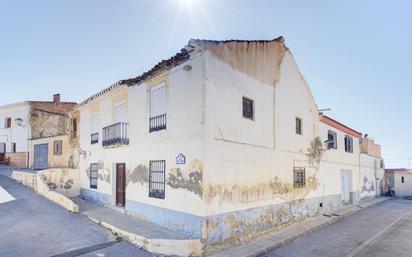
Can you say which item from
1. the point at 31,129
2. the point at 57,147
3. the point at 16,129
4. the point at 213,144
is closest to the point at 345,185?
the point at 213,144

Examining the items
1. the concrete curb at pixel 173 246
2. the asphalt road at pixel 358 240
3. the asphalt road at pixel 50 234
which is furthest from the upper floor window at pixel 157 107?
the asphalt road at pixel 358 240

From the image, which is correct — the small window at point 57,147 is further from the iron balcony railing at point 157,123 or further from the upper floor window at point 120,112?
the iron balcony railing at point 157,123

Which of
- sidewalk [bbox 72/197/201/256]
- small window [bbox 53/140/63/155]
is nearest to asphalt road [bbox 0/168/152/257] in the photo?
sidewalk [bbox 72/197/201/256]

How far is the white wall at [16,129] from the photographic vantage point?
82.8 feet

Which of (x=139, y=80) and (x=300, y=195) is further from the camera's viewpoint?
(x=300, y=195)

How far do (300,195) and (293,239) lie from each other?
10.0 ft

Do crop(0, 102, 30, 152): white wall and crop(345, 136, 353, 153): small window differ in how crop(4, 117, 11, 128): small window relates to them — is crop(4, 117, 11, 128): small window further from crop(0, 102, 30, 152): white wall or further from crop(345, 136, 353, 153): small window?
crop(345, 136, 353, 153): small window

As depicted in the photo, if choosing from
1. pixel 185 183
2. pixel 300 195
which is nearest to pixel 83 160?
pixel 185 183

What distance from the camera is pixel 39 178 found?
1503cm

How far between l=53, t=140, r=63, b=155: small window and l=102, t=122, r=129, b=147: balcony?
30.8ft

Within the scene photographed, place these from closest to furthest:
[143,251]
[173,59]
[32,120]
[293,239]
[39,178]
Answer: [143,251] → [173,59] → [293,239] → [39,178] → [32,120]

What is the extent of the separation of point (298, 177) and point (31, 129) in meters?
23.4

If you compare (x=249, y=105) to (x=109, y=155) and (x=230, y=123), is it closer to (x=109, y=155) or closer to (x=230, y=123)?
(x=230, y=123)

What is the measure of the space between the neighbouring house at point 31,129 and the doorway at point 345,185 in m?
20.8
